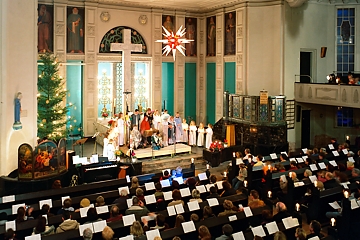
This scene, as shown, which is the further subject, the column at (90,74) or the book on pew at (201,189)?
the column at (90,74)

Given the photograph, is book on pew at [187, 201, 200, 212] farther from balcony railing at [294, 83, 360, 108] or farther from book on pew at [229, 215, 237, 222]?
balcony railing at [294, 83, 360, 108]

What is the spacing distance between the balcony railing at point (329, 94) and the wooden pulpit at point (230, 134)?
3.69 metres

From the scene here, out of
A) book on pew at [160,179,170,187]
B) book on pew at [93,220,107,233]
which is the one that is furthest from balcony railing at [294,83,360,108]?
book on pew at [93,220,107,233]

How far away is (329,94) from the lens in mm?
17547

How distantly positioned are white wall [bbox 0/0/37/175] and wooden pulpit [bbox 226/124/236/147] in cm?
918

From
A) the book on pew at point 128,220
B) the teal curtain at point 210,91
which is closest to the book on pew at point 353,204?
the book on pew at point 128,220

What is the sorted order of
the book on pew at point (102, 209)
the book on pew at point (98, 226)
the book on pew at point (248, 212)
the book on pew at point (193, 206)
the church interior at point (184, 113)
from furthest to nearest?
the church interior at point (184, 113)
the book on pew at point (193, 206)
the book on pew at point (102, 209)
the book on pew at point (248, 212)
the book on pew at point (98, 226)

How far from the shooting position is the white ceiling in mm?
20141

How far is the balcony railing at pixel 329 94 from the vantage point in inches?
647

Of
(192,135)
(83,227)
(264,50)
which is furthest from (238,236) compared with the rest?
(264,50)

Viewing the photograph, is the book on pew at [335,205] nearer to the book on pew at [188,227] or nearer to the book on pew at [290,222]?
the book on pew at [290,222]

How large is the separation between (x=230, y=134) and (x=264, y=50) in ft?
15.5

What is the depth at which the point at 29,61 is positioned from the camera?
13344 mm

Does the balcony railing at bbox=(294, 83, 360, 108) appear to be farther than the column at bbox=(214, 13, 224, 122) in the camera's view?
No
